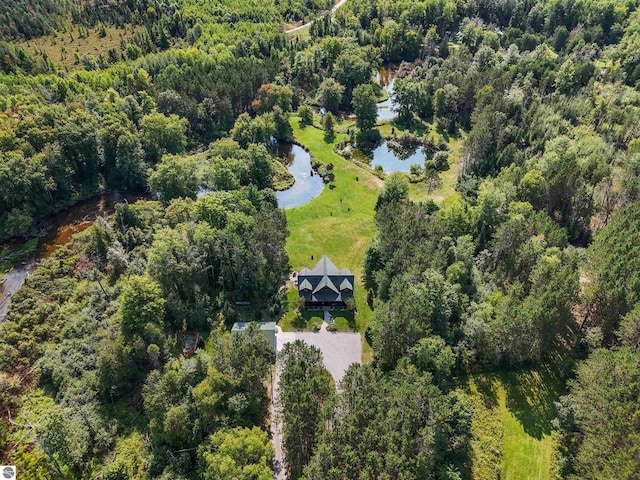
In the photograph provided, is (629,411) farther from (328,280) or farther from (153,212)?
(153,212)

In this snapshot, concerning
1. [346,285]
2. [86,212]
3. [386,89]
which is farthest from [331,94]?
[346,285]

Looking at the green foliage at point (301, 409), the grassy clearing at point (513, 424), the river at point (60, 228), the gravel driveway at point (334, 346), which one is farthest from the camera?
the river at point (60, 228)

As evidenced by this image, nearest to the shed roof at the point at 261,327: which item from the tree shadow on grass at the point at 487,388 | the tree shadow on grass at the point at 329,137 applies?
the tree shadow on grass at the point at 487,388

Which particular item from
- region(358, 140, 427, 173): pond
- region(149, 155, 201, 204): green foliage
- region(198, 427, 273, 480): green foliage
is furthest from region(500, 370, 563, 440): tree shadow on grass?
region(149, 155, 201, 204): green foliage

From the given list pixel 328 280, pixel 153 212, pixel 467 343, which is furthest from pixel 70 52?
pixel 467 343

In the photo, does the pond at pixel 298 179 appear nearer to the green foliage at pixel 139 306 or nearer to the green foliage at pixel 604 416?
the green foliage at pixel 139 306

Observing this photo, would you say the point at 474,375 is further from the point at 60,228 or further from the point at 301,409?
the point at 60,228

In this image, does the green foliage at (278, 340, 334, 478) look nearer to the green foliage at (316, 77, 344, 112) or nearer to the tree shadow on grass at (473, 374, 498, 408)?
the tree shadow on grass at (473, 374, 498, 408)
